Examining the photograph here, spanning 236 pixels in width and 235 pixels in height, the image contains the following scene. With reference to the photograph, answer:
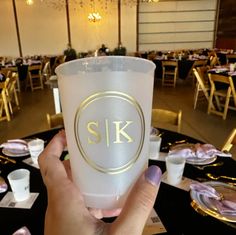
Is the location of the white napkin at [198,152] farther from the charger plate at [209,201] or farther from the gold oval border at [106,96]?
the gold oval border at [106,96]

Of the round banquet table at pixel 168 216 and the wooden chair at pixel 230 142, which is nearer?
the round banquet table at pixel 168 216

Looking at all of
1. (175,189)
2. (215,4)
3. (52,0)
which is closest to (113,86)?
(175,189)

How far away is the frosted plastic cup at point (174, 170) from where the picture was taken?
43.0 inches

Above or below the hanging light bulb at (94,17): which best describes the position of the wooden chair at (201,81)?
below

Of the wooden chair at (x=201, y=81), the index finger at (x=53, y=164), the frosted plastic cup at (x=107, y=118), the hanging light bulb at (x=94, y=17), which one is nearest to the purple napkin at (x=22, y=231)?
the index finger at (x=53, y=164)

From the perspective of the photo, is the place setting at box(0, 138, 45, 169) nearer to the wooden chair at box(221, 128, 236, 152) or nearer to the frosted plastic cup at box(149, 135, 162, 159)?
the frosted plastic cup at box(149, 135, 162, 159)

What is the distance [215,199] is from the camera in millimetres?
998

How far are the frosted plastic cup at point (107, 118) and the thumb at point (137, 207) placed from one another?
0.03m

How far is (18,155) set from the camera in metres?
1.43

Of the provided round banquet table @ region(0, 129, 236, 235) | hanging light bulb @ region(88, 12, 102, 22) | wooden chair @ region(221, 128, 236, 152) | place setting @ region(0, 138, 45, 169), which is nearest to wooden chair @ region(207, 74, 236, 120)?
wooden chair @ region(221, 128, 236, 152)

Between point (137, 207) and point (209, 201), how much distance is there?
1.98 ft

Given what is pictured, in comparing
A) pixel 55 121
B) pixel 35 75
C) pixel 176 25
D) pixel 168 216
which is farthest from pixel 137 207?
pixel 176 25

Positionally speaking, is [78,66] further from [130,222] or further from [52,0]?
[52,0]

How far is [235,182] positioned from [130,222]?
818mm
